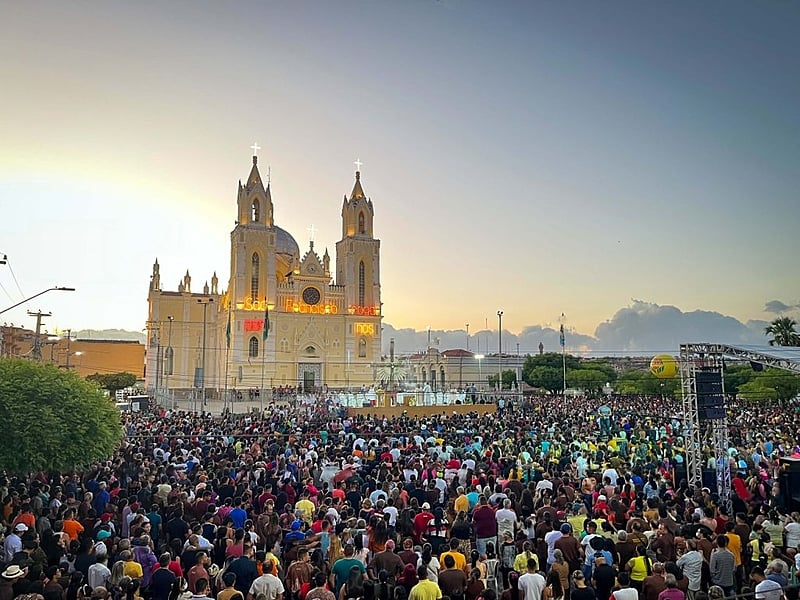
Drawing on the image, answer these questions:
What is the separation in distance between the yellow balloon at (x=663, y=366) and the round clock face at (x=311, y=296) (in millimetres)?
46809

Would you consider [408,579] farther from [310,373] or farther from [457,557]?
[310,373]

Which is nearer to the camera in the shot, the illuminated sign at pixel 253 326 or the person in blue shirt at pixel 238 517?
the person in blue shirt at pixel 238 517

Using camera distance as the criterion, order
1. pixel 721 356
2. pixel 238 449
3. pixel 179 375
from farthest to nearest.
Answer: pixel 179 375
pixel 238 449
pixel 721 356

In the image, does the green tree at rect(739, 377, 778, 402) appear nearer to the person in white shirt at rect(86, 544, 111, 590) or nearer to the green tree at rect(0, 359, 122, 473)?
the green tree at rect(0, 359, 122, 473)

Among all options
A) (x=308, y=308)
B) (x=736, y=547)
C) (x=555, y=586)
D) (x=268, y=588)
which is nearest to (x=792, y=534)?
(x=736, y=547)

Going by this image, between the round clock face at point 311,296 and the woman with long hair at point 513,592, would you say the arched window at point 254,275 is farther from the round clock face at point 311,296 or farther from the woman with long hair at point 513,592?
the woman with long hair at point 513,592

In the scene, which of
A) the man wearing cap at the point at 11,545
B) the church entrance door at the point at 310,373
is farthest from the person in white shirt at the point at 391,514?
the church entrance door at the point at 310,373

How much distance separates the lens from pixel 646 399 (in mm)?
46531

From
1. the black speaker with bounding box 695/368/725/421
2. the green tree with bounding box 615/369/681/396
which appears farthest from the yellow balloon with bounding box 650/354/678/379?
the green tree with bounding box 615/369/681/396

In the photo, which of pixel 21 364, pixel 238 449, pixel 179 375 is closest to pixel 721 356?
pixel 238 449

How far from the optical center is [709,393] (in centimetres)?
1523

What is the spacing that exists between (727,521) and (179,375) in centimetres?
6557

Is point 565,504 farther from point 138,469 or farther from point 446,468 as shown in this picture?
point 138,469

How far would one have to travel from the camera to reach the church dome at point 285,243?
69438 mm
